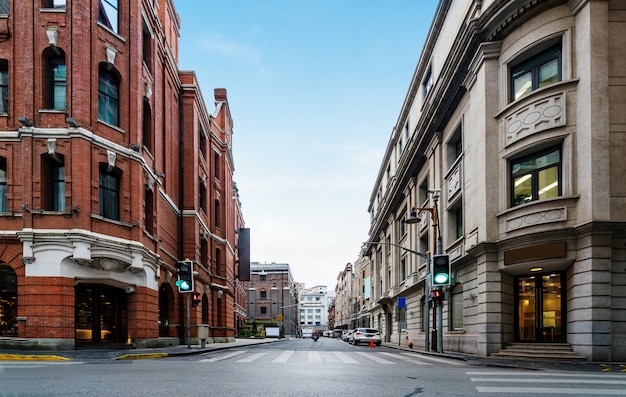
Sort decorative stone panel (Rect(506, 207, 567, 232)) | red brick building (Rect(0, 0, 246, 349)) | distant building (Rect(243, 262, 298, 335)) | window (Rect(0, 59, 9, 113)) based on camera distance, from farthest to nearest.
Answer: distant building (Rect(243, 262, 298, 335)) < window (Rect(0, 59, 9, 113)) < red brick building (Rect(0, 0, 246, 349)) < decorative stone panel (Rect(506, 207, 567, 232))

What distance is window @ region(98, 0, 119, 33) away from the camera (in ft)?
70.1

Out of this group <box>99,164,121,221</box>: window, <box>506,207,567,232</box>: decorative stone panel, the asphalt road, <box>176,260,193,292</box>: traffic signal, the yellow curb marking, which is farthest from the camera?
<box>99,164,121,221</box>: window

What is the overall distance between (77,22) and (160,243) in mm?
11116

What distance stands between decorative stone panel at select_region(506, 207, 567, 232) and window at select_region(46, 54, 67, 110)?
17.7 metres

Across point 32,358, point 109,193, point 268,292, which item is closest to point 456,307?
point 109,193

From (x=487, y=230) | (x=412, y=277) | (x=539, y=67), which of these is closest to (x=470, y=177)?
(x=487, y=230)

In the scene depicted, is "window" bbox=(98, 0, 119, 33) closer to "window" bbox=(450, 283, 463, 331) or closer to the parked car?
"window" bbox=(450, 283, 463, 331)

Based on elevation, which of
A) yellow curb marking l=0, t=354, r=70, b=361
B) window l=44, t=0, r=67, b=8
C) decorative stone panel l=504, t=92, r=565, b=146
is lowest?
yellow curb marking l=0, t=354, r=70, b=361

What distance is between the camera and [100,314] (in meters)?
21.3

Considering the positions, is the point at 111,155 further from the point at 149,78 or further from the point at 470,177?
the point at 470,177

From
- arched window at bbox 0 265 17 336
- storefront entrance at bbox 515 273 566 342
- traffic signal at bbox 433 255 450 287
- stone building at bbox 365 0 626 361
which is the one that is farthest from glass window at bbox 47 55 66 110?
storefront entrance at bbox 515 273 566 342

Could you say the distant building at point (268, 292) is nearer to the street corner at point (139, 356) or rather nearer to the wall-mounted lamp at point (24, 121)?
the street corner at point (139, 356)

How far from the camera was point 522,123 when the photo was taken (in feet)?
59.2

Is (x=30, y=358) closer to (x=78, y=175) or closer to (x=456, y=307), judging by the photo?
(x=78, y=175)
